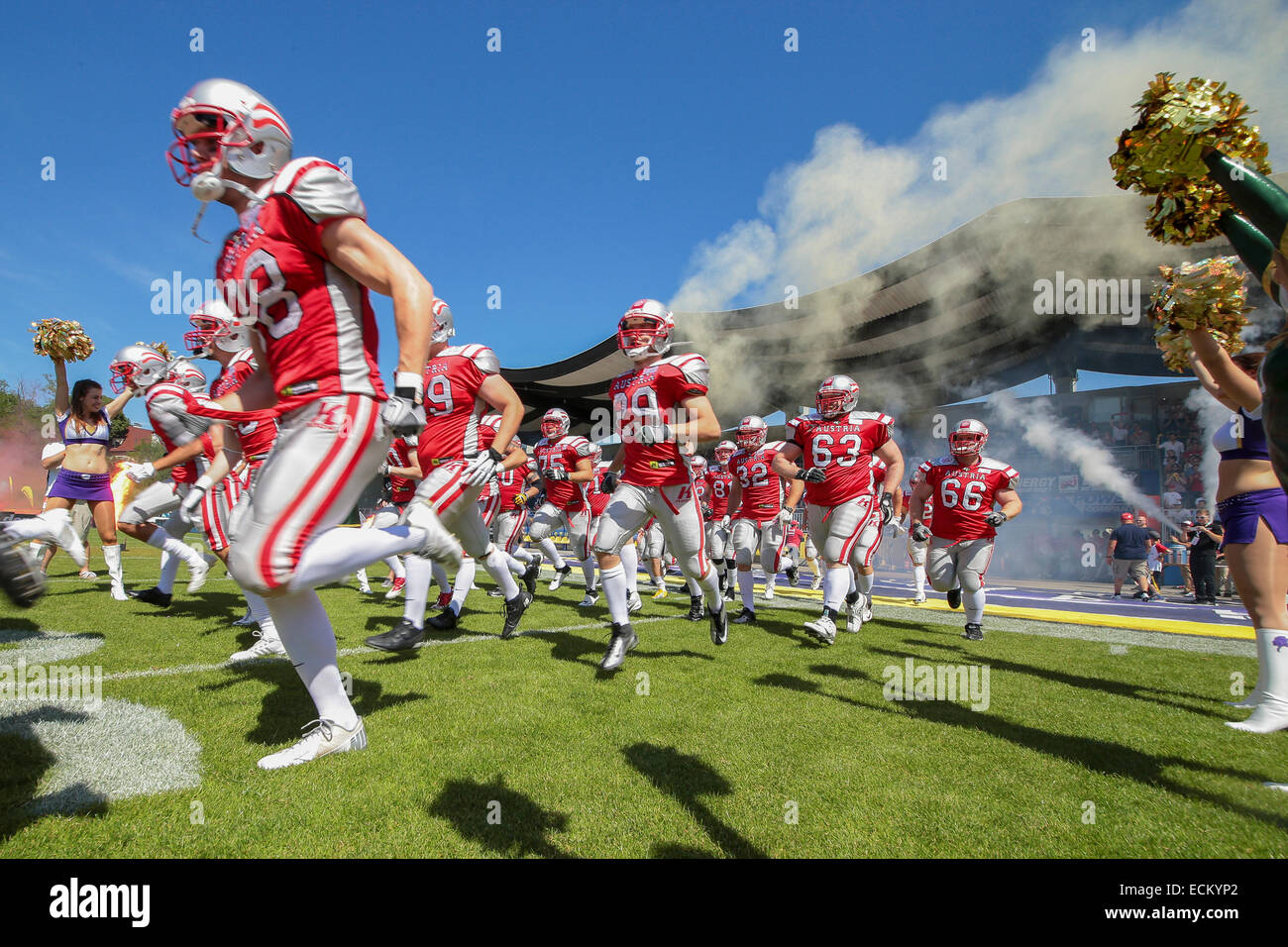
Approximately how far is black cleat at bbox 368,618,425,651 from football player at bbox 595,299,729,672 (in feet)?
4.59

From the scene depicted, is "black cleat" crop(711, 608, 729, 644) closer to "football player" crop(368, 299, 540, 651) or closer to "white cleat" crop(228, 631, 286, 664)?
"football player" crop(368, 299, 540, 651)

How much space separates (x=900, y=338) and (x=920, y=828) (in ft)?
77.4

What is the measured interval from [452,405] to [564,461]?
471 cm

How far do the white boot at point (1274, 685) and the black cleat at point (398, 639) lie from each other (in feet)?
16.1

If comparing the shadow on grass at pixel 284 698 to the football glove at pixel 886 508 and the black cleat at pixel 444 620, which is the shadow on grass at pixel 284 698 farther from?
the football glove at pixel 886 508

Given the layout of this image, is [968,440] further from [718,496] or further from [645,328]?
[718,496]

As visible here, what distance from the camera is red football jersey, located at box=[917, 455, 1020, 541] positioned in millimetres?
6203

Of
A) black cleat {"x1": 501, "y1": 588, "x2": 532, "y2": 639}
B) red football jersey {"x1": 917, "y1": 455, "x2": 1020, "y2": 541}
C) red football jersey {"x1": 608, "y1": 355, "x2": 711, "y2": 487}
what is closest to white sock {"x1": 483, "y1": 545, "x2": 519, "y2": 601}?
black cleat {"x1": 501, "y1": 588, "x2": 532, "y2": 639}

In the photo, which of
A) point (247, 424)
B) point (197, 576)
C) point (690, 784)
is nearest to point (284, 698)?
point (247, 424)

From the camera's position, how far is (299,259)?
7.54 feet

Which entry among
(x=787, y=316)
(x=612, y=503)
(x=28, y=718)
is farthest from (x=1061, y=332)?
(x=28, y=718)

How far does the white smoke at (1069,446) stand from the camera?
21.4 meters

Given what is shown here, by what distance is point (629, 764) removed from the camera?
2.54 metres

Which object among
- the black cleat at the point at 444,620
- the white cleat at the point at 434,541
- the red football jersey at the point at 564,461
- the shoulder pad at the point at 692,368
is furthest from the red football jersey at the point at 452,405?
the red football jersey at the point at 564,461
